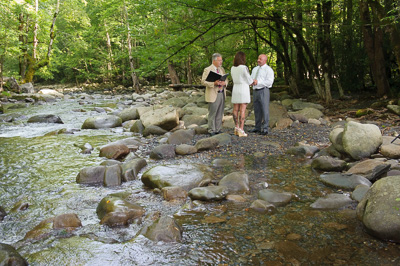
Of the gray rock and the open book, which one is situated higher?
the open book

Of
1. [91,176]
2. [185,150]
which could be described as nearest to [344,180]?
[185,150]

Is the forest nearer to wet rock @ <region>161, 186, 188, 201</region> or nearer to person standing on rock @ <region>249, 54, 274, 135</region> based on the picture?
person standing on rock @ <region>249, 54, 274, 135</region>

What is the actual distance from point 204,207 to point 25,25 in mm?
25126

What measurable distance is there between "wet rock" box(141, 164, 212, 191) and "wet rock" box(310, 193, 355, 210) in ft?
5.37

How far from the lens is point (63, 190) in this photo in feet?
14.9

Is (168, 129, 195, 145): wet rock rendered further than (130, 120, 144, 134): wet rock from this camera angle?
No

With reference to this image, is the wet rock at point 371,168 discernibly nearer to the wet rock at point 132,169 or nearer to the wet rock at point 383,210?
the wet rock at point 383,210

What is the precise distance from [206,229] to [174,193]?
3.30ft

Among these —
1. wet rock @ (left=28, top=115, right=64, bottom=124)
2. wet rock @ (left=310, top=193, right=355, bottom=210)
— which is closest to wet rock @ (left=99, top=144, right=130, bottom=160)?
wet rock @ (left=310, top=193, right=355, bottom=210)

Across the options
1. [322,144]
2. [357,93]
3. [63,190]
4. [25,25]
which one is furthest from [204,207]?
[25,25]

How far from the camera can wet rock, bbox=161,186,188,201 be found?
4.04 m

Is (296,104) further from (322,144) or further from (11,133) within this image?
(11,133)

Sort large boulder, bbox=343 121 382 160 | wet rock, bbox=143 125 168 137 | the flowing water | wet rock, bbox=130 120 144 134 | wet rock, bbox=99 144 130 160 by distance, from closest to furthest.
→ the flowing water, large boulder, bbox=343 121 382 160, wet rock, bbox=99 144 130 160, wet rock, bbox=143 125 168 137, wet rock, bbox=130 120 144 134

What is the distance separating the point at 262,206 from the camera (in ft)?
11.7
